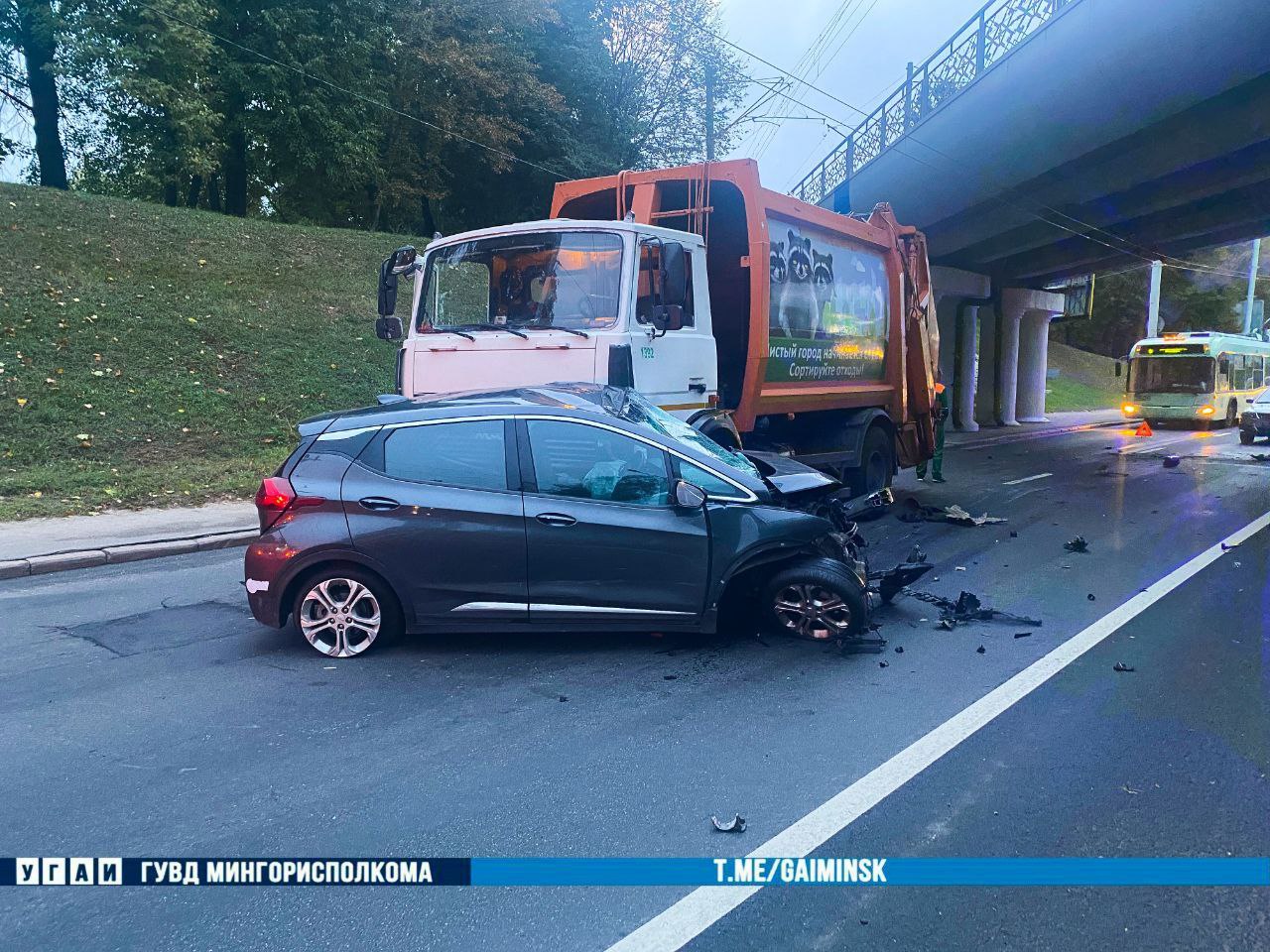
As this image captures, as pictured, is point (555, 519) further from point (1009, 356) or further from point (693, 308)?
point (1009, 356)

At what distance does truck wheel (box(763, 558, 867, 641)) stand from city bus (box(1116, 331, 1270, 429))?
26586 mm

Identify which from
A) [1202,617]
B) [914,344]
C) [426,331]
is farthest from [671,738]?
[914,344]

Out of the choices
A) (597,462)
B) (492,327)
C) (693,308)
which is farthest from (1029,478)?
(597,462)

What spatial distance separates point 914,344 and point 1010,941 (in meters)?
10.2

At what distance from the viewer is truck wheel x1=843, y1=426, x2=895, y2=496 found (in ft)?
35.7

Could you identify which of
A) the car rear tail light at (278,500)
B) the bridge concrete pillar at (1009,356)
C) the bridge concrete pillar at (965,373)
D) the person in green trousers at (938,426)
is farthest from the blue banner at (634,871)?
the bridge concrete pillar at (1009,356)

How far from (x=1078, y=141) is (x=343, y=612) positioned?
49.1 feet

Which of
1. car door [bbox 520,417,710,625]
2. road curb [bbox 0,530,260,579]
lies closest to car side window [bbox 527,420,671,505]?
car door [bbox 520,417,710,625]

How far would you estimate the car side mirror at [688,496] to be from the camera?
17.6ft

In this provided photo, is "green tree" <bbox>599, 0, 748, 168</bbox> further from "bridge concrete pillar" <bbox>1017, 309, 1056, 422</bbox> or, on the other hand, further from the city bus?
the city bus

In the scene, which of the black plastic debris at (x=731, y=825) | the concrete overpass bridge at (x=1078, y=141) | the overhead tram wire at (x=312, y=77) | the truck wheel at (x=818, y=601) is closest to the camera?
the black plastic debris at (x=731, y=825)

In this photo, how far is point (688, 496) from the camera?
211 inches

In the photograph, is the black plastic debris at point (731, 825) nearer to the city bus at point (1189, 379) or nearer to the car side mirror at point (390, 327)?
the car side mirror at point (390, 327)

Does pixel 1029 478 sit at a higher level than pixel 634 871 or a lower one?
higher
